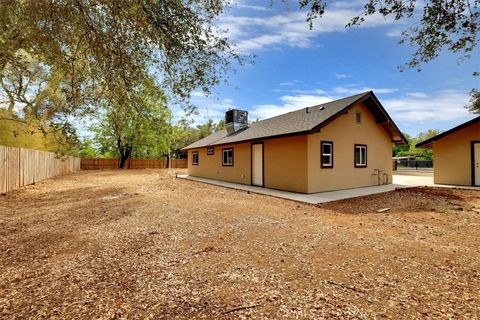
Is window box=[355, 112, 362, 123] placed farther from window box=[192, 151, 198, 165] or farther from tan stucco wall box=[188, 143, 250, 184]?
window box=[192, 151, 198, 165]

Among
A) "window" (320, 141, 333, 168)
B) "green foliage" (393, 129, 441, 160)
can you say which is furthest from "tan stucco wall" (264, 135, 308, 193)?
"green foliage" (393, 129, 441, 160)

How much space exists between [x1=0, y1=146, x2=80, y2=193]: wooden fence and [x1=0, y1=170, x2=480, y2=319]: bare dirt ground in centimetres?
314

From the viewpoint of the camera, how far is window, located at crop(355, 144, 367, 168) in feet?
40.0

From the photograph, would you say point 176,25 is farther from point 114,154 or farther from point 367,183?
point 114,154

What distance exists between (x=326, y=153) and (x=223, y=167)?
701cm

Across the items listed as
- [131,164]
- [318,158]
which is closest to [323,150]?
[318,158]

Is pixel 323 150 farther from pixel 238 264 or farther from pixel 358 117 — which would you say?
pixel 238 264

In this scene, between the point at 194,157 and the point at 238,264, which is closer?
the point at 238,264

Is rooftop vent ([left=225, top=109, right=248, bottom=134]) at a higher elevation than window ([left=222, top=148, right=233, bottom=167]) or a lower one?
higher

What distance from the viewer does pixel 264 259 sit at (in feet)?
12.5

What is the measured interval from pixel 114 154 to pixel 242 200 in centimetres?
3042

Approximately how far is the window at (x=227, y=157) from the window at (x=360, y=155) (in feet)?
22.0

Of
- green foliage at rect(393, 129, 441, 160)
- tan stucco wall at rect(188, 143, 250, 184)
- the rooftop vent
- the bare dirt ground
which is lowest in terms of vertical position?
the bare dirt ground

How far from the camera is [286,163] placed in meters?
11.0
